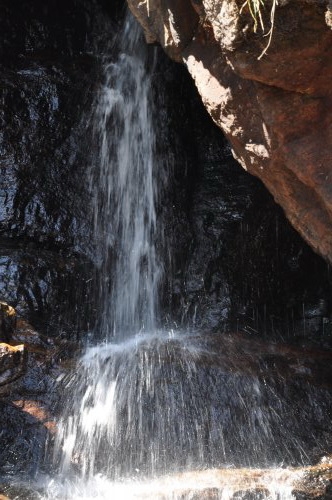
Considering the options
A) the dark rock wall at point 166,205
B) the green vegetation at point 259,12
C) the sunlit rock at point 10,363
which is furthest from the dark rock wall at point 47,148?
the green vegetation at point 259,12

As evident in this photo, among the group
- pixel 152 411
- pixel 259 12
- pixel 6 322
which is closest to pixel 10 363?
pixel 6 322

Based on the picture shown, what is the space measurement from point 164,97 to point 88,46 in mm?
1364

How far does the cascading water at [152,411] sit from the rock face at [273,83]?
54.6 inches

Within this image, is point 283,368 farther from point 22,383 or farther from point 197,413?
point 22,383

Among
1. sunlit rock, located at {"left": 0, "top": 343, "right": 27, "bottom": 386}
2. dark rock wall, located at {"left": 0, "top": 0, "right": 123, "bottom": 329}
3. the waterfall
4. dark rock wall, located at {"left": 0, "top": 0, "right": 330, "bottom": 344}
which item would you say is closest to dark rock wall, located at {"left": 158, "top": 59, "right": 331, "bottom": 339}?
dark rock wall, located at {"left": 0, "top": 0, "right": 330, "bottom": 344}

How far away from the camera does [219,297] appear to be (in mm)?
6645

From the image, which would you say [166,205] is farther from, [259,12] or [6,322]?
[259,12]

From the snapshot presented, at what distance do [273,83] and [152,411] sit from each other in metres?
2.60

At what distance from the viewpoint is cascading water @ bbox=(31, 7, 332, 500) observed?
3.78m

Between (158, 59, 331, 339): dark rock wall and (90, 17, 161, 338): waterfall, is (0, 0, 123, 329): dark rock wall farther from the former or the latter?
(158, 59, 331, 339): dark rock wall

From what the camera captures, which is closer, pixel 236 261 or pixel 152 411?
pixel 152 411

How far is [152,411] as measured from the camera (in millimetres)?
4285

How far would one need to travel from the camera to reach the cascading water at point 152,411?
378 cm

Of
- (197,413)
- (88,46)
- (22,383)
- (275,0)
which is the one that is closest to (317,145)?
(275,0)
